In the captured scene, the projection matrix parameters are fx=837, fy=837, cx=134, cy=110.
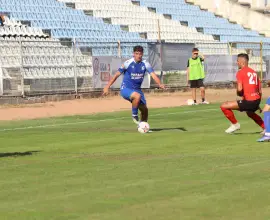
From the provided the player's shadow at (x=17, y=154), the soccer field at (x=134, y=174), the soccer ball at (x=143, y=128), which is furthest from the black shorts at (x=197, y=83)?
the player's shadow at (x=17, y=154)

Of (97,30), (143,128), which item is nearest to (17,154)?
(143,128)

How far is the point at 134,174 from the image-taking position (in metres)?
10.6

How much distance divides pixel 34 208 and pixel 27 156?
5.46 m

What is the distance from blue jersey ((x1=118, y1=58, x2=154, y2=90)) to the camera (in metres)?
18.7

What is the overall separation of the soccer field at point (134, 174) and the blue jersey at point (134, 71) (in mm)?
1067

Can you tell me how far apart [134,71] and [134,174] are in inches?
327

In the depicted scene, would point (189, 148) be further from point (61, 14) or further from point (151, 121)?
point (61, 14)

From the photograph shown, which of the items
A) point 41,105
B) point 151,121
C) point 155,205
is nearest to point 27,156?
point 155,205

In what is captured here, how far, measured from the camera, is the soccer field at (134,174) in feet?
25.7

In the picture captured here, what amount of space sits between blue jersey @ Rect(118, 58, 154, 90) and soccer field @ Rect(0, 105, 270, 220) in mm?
1067

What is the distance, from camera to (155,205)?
802 cm

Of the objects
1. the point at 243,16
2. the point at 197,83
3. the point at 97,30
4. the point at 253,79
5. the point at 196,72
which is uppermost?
the point at 243,16

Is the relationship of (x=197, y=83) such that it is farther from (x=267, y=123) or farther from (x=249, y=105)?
(x=267, y=123)

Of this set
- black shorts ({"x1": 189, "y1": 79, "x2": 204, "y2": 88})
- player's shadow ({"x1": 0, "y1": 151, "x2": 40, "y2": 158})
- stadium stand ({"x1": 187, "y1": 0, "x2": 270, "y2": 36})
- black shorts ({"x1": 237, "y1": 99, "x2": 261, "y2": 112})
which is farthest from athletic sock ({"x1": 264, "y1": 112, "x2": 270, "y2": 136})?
stadium stand ({"x1": 187, "y1": 0, "x2": 270, "y2": 36})
